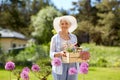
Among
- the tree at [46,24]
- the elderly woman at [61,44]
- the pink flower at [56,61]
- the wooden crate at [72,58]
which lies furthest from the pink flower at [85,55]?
the tree at [46,24]

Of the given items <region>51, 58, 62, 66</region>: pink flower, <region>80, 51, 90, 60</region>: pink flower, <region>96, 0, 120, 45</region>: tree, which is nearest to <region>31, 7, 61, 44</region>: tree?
<region>96, 0, 120, 45</region>: tree

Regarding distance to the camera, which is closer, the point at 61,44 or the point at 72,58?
the point at 72,58

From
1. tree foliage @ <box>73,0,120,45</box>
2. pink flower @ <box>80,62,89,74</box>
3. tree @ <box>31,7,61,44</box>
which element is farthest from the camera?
tree foliage @ <box>73,0,120,45</box>

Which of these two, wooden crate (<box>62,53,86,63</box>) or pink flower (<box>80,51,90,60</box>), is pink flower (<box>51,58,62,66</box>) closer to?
wooden crate (<box>62,53,86,63</box>)

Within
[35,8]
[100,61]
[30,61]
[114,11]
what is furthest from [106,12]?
[30,61]

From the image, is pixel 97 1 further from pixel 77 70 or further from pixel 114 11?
pixel 77 70

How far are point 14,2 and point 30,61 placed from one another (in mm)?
6869

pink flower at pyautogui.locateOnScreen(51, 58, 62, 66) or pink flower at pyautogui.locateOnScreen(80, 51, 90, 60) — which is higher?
pink flower at pyautogui.locateOnScreen(80, 51, 90, 60)

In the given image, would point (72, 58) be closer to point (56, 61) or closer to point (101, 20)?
point (56, 61)

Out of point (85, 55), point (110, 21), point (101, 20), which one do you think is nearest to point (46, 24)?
point (110, 21)

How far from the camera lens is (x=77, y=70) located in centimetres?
538

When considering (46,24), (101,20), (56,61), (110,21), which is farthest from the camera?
(101,20)

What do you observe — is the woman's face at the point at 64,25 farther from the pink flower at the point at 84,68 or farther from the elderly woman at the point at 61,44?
the pink flower at the point at 84,68

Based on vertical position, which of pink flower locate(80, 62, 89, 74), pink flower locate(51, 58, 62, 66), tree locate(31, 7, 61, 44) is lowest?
pink flower locate(80, 62, 89, 74)
